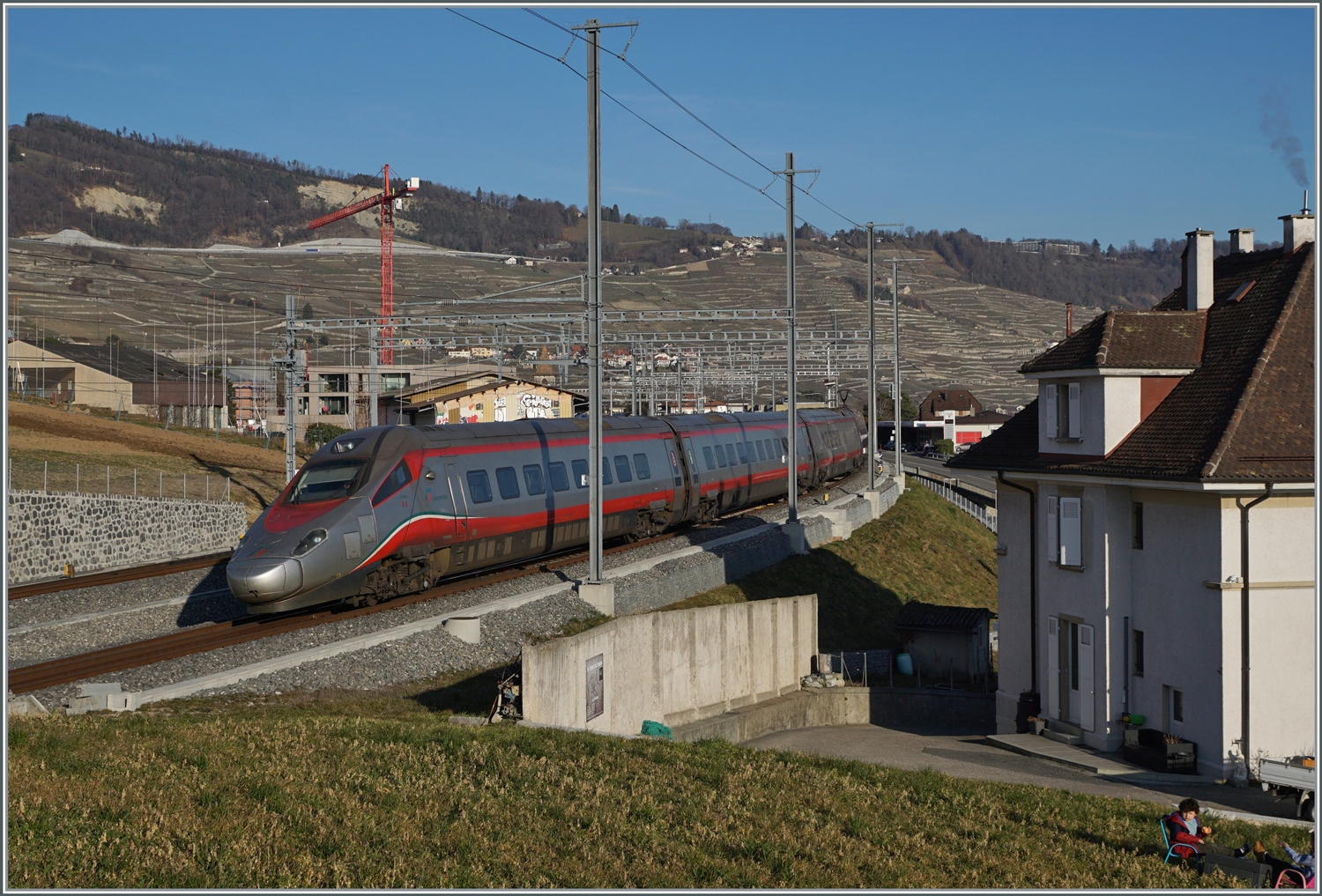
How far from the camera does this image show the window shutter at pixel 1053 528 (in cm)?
2534

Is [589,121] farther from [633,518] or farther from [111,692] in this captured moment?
[111,692]

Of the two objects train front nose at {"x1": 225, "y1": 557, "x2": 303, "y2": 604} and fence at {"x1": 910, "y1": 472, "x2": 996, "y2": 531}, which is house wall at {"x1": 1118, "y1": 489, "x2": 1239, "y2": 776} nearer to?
train front nose at {"x1": 225, "y1": 557, "x2": 303, "y2": 604}

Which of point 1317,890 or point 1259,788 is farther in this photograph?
point 1259,788

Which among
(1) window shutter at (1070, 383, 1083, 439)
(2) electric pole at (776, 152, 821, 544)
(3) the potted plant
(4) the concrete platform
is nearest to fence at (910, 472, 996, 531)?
(2) electric pole at (776, 152, 821, 544)

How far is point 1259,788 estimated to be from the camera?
2083 cm

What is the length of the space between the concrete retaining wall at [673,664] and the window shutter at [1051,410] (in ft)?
24.1

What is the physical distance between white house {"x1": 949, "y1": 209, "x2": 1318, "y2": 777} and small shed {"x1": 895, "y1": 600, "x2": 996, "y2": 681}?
537cm

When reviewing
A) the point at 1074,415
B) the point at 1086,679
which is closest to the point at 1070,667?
the point at 1086,679

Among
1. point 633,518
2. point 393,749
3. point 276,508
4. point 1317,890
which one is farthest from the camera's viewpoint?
point 633,518

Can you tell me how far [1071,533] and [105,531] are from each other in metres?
23.2

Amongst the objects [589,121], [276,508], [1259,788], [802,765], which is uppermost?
[589,121]

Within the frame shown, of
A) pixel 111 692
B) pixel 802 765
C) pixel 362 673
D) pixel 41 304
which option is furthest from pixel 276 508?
pixel 41 304

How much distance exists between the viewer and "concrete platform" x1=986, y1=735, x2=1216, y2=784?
69.3 feet

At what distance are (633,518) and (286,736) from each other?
20272 mm
